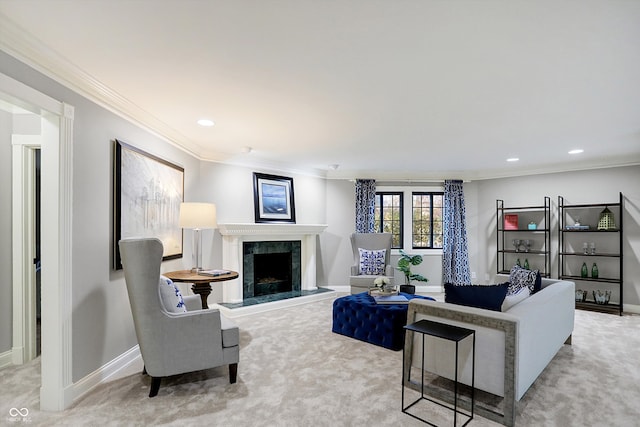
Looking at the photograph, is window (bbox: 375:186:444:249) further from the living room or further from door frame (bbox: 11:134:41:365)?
door frame (bbox: 11:134:41:365)

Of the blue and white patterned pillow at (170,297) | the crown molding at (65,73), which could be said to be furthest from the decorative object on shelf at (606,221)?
the crown molding at (65,73)

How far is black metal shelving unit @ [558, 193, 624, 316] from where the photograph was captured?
526 cm

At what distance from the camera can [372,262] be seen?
239 inches

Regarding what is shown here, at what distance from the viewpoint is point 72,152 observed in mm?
2525

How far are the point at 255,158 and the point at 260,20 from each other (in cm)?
388

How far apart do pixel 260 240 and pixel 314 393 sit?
3430 mm

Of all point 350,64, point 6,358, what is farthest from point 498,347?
point 6,358

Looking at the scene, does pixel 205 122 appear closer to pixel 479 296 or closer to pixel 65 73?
pixel 65 73

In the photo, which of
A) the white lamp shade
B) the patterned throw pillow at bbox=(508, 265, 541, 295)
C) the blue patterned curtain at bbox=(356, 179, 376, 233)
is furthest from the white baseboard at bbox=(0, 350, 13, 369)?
the blue patterned curtain at bbox=(356, 179, 376, 233)

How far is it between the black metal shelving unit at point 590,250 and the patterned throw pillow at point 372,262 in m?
2.90

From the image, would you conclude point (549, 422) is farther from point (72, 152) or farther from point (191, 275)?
point (72, 152)

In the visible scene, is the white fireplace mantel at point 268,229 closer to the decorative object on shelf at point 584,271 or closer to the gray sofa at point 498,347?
the gray sofa at point 498,347

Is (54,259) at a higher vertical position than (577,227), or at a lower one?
lower

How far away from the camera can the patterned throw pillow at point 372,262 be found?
19.7ft
